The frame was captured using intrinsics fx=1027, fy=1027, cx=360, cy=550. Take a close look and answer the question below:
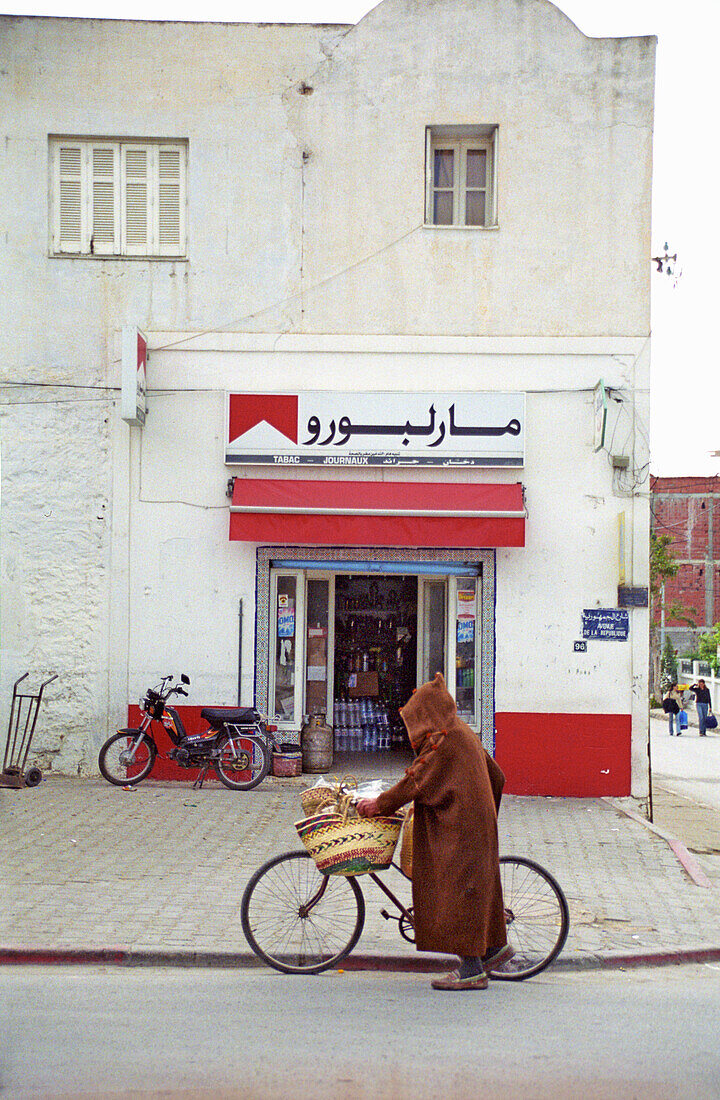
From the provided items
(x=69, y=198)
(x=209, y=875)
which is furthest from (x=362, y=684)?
(x=69, y=198)

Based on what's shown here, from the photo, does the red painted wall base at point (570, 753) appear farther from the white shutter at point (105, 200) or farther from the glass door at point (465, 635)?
the white shutter at point (105, 200)

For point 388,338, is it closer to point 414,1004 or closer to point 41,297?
point 41,297

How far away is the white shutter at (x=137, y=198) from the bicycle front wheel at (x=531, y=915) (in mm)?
9113

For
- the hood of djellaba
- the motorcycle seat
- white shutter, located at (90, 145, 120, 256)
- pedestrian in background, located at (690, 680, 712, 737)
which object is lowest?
pedestrian in background, located at (690, 680, 712, 737)

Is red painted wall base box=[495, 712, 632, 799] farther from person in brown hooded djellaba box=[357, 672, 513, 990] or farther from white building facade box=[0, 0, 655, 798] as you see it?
person in brown hooded djellaba box=[357, 672, 513, 990]

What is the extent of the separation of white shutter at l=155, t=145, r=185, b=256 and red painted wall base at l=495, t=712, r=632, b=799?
6.91m

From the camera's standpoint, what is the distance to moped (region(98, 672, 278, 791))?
37.8 ft

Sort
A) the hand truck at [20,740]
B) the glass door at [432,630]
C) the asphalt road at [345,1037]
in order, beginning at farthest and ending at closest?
the glass door at [432,630]
the hand truck at [20,740]
the asphalt road at [345,1037]

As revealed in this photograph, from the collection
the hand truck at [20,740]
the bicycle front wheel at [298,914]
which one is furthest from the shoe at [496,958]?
the hand truck at [20,740]

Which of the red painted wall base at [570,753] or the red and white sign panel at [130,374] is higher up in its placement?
the red and white sign panel at [130,374]

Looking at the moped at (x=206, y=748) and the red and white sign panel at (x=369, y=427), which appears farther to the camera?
the red and white sign panel at (x=369, y=427)

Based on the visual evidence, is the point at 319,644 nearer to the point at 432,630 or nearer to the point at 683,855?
the point at 432,630

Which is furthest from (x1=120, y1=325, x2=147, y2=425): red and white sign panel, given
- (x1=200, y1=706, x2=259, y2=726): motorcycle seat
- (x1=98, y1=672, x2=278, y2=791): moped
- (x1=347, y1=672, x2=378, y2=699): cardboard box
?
(x1=347, y1=672, x2=378, y2=699): cardboard box

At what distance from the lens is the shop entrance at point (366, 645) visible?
1240 centimetres
